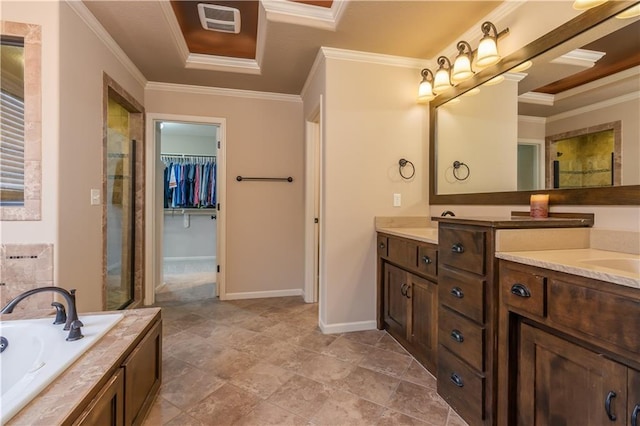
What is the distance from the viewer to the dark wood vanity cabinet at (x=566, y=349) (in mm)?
893

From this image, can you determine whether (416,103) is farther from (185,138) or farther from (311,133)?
(185,138)

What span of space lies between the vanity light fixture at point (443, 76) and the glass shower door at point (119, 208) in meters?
2.91

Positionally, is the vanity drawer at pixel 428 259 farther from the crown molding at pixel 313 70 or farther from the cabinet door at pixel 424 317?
the crown molding at pixel 313 70

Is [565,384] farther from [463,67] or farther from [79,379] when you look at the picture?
[463,67]

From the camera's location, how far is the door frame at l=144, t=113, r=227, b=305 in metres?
3.29

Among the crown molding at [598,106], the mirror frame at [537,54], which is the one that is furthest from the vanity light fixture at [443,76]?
the crown molding at [598,106]

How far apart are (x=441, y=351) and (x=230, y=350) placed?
5.05 ft

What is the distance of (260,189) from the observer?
11.8 feet

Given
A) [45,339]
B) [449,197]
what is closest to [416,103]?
[449,197]

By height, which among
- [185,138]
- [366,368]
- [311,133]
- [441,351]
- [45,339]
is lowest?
[366,368]

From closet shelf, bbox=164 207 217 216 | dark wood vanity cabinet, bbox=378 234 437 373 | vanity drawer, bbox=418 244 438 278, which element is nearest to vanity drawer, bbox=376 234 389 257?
dark wood vanity cabinet, bbox=378 234 437 373

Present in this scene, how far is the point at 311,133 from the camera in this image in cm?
338

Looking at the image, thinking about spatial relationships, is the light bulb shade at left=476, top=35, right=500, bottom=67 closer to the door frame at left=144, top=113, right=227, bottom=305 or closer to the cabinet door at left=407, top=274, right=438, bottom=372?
the cabinet door at left=407, top=274, right=438, bottom=372

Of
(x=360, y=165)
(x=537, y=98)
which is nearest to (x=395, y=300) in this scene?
(x=360, y=165)
